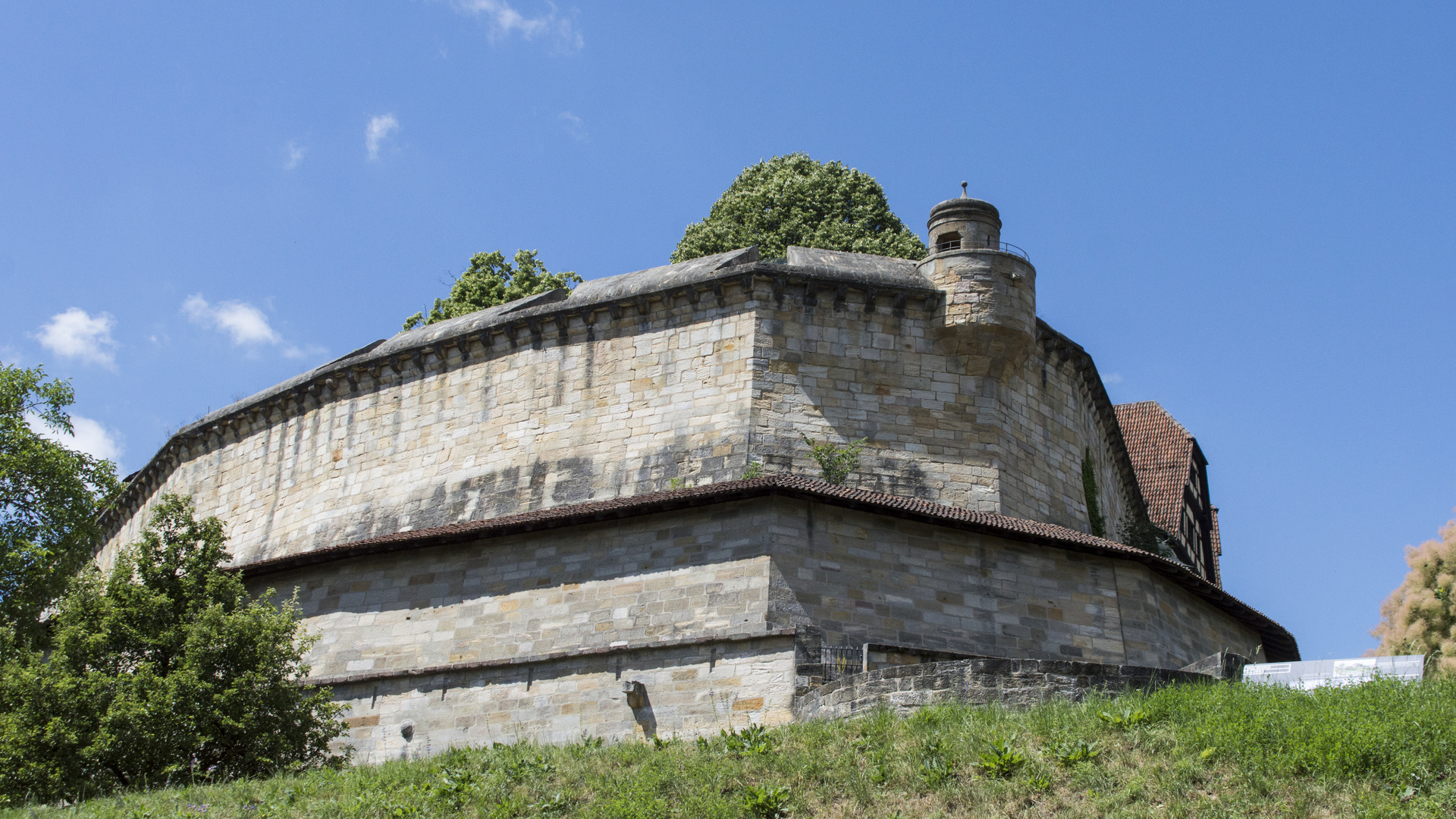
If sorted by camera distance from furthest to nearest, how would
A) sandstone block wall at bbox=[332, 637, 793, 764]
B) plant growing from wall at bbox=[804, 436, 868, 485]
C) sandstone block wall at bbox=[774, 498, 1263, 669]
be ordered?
plant growing from wall at bbox=[804, 436, 868, 485]
sandstone block wall at bbox=[774, 498, 1263, 669]
sandstone block wall at bbox=[332, 637, 793, 764]

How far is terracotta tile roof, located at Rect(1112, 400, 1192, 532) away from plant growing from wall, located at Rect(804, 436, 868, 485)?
16.0 metres

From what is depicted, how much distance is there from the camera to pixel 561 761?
15.1 m

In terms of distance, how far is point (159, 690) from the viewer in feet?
54.7

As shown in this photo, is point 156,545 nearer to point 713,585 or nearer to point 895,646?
point 713,585

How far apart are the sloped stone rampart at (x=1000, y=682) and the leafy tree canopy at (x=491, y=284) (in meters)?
21.5

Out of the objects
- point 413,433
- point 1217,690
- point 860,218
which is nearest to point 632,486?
point 413,433

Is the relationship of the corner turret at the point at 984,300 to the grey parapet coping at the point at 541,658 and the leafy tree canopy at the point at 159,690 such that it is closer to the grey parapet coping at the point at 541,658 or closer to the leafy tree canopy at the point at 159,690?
the grey parapet coping at the point at 541,658

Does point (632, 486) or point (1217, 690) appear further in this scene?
point (632, 486)

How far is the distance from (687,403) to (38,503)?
10.3 meters

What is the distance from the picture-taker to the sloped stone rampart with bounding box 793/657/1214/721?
50.1ft

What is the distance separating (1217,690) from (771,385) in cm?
1003

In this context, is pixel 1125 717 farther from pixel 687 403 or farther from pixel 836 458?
pixel 687 403

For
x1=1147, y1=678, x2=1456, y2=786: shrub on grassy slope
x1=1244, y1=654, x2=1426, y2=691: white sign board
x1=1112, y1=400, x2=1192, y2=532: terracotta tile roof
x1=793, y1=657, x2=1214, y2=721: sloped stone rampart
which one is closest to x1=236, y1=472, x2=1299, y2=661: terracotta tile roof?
x1=1244, y1=654, x2=1426, y2=691: white sign board

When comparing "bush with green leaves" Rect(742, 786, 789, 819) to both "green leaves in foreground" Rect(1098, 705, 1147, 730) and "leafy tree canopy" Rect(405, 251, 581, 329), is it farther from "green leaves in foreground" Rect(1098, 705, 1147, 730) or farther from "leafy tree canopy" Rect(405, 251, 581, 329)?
"leafy tree canopy" Rect(405, 251, 581, 329)
